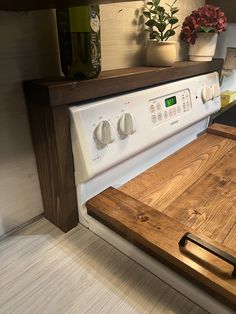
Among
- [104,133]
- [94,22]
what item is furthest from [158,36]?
[104,133]

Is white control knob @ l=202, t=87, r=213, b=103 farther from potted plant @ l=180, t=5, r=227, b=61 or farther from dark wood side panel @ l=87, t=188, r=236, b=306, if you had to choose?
dark wood side panel @ l=87, t=188, r=236, b=306

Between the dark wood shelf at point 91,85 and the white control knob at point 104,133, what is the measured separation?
0.24ft

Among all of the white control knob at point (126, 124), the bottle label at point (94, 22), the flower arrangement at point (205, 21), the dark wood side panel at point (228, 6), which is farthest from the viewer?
the dark wood side panel at point (228, 6)

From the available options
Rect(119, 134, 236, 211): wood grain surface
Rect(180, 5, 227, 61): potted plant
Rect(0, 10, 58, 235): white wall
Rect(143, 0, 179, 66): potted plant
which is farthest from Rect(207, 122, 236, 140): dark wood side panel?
Rect(0, 10, 58, 235): white wall

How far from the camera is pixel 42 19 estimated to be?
566 mm

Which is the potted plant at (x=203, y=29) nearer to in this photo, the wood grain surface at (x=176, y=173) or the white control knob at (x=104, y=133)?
the wood grain surface at (x=176, y=173)

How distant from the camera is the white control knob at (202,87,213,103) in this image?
961 mm

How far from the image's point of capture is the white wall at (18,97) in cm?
53

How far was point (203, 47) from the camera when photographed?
0.98m

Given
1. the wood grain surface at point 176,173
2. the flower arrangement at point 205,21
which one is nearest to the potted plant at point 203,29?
the flower arrangement at point 205,21

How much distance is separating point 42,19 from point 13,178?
1.30ft

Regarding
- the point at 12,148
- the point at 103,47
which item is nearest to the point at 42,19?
the point at 103,47

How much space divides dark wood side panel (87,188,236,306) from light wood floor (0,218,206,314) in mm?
69

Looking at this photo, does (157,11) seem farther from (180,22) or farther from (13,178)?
(13,178)
